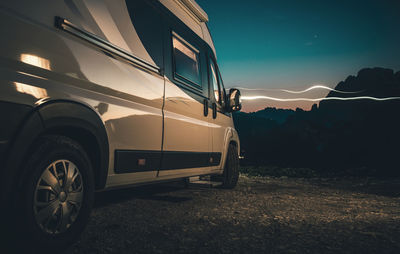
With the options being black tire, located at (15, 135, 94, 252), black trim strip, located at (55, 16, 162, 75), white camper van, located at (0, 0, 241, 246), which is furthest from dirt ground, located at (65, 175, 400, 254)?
black trim strip, located at (55, 16, 162, 75)

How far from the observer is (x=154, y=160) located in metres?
3.13

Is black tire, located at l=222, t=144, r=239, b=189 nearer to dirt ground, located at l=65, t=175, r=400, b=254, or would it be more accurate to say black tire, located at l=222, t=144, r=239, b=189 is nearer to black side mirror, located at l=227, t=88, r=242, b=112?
black side mirror, located at l=227, t=88, r=242, b=112

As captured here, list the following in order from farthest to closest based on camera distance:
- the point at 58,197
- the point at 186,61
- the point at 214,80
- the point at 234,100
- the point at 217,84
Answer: the point at 234,100 < the point at 217,84 < the point at 214,80 < the point at 186,61 < the point at 58,197

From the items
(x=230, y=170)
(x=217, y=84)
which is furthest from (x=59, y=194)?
(x=230, y=170)

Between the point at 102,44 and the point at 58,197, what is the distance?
4.04 ft

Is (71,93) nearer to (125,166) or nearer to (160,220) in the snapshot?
(125,166)

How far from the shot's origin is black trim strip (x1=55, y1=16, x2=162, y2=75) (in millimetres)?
2053

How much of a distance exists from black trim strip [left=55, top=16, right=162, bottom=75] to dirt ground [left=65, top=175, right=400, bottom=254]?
5.10 ft

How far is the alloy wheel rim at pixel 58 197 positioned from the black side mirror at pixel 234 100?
3.75m

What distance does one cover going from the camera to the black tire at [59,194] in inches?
70.2

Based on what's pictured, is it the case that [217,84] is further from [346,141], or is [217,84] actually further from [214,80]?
[346,141]

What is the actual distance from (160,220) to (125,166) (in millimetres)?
794

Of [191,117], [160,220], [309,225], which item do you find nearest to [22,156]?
[160,220]

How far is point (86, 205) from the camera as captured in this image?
2.28 metres
